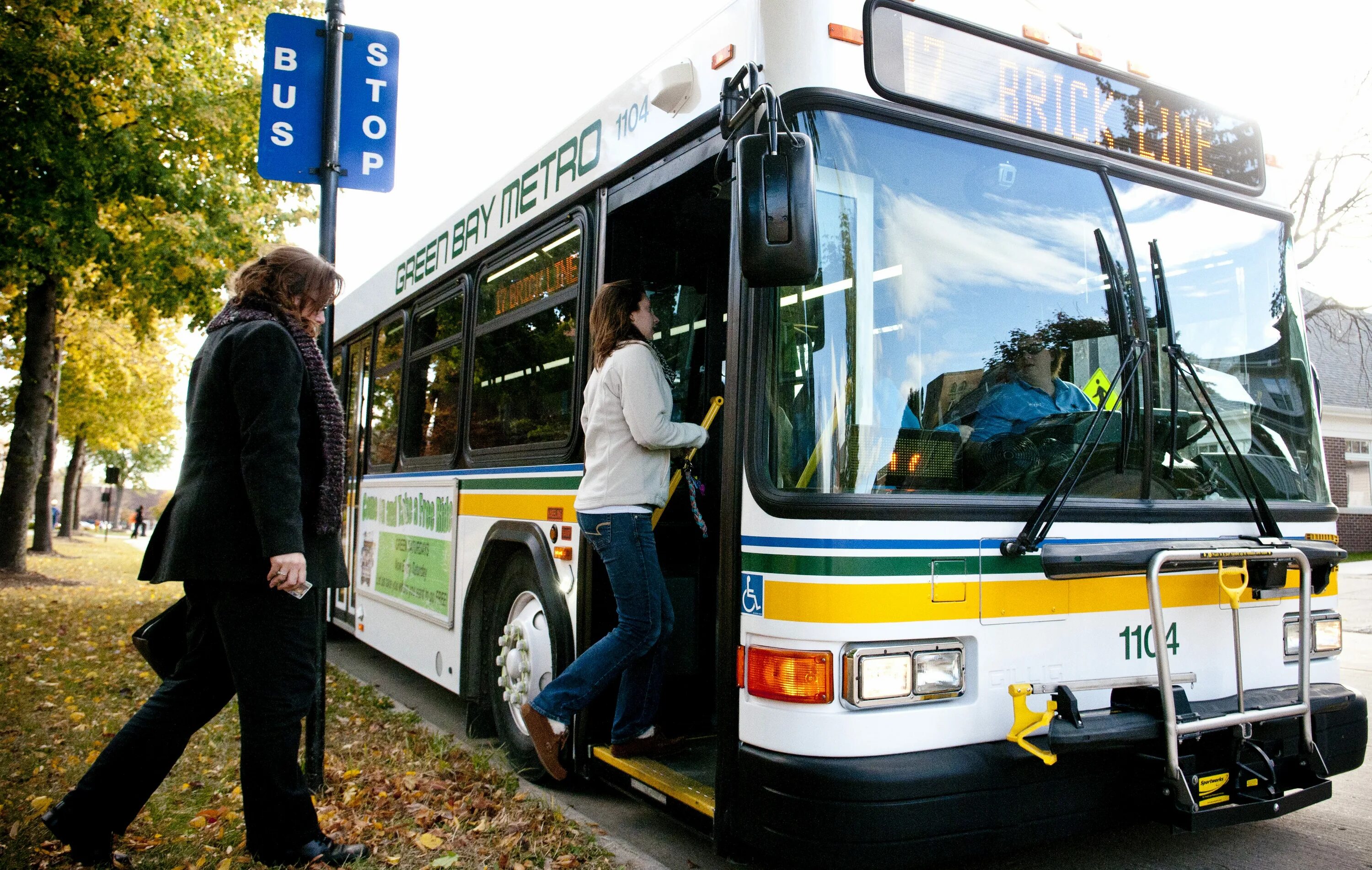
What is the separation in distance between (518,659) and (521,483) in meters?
0.79

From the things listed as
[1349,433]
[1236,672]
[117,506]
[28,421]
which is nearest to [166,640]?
[1236,672]

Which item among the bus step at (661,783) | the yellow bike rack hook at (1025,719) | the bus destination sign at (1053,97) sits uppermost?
the bus destination sign at (1053,97)

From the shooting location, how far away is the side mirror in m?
2.69

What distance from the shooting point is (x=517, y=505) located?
15.2ft

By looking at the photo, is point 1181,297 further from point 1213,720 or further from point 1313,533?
point 1213,720

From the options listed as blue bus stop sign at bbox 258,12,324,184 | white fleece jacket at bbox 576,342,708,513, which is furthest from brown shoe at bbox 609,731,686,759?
blue bus stop sign at bbox 258,12,324,184

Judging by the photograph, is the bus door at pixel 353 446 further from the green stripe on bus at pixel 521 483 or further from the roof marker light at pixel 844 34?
the roof marker light at pixel 844 34

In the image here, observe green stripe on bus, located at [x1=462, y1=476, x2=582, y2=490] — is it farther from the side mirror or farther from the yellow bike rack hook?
the yellow bike rack hook

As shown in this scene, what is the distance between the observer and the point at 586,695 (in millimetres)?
3707

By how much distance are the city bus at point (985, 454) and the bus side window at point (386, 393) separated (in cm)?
319

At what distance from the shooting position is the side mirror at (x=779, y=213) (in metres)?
2.69

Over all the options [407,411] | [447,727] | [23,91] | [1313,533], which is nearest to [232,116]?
[23,91]

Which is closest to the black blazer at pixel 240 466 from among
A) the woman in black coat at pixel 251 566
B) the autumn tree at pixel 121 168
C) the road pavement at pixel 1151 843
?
the woman in black coat at pixel 251 566

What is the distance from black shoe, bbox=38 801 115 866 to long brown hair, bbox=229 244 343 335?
5.49 ft
